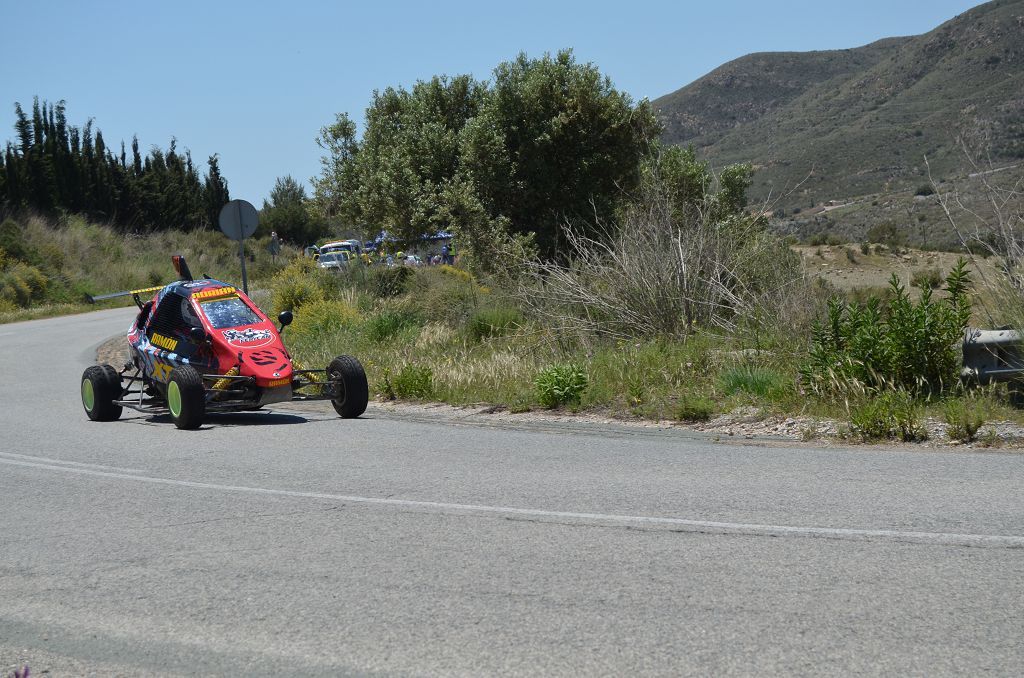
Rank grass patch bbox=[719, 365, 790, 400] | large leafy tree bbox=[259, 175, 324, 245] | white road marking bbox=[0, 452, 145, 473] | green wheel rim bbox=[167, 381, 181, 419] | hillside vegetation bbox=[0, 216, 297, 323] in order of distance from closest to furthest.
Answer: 1. white road marking bbox=[0, 452, 145, 473]
2. grass patch bbox=[719, 365, 790, 400]
3. green wheel rim bbox=[167, 381, 181, 419]
4. hillside vegetation bbox=[0, 216, 297, 323]
5. large leafy tree bbox=[259, 175, 324, 245]

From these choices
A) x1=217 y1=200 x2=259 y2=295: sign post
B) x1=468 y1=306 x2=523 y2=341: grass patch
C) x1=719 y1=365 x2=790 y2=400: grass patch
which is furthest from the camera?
x1=217 y1=200 x2=259 y2=295: sign post

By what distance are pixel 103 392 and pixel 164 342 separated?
3.64ft

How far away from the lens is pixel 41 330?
30781 millimetres

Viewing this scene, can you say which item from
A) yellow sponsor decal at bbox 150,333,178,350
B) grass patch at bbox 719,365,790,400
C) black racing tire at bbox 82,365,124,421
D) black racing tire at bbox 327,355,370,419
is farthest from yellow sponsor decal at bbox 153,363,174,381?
grass patch at bbox 719,365,790,400

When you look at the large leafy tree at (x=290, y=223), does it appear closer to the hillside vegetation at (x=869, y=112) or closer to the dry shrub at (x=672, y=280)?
the hillside vegetation at (x=869, y=112)

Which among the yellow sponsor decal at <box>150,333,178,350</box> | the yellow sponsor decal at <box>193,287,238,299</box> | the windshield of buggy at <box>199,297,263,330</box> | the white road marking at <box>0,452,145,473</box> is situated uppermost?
the yellow sponsor decal at <box>193,287,238,299</box>

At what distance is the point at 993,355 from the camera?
10.2m

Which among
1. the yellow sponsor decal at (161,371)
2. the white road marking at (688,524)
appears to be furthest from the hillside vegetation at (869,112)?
the white road marking at (688,524)

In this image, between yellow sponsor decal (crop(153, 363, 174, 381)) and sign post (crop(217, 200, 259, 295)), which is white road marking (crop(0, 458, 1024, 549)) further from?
sign post (crop(217, 200, 259, 295))

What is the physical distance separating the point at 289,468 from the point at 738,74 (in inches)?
3996

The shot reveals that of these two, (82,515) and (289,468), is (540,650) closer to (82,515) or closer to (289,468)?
(82,515)

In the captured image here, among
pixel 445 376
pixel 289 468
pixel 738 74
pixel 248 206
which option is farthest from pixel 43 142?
pixel 738 74

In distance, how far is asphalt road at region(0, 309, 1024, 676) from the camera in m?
4.48

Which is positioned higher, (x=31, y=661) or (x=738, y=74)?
(x=738, y=74)
